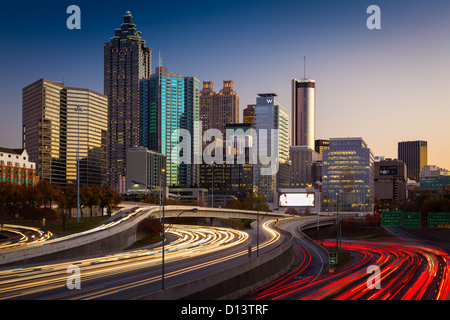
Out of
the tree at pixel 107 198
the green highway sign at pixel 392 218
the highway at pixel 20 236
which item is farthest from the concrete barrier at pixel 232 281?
the tree at pixel 107 198

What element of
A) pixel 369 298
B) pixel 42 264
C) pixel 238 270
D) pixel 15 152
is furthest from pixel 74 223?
pixel 15 152

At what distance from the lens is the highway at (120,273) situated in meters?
39.4

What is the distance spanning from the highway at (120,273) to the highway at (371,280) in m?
7.34

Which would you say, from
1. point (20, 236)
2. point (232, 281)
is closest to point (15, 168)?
point (20, 236)

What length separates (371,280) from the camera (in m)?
64.4

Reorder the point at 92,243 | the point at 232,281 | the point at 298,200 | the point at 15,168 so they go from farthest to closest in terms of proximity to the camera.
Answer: the point at 298,200 → the point at 15,168 → the point at 92,243 → the point at 232,281

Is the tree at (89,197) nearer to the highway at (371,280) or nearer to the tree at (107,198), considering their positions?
the tree at (107,198)

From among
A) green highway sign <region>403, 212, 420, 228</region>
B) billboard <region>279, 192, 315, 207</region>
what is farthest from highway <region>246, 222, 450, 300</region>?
billboard <region>279, 192, 315, 207</region>

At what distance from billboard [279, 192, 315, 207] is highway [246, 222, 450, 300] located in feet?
Result: 269

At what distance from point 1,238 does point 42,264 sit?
32.0 meters

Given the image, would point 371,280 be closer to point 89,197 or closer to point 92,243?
point 92,243

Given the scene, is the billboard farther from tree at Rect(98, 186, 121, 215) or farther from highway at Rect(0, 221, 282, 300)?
highway at Rect(0, 221, 282, 300)

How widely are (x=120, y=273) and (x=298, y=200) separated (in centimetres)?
14125
